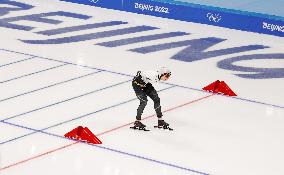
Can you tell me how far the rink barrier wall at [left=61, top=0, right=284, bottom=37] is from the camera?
1591 cm

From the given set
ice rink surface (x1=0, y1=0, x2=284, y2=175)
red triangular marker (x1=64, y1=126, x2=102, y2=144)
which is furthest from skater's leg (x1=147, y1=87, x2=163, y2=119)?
red triangular marker (x1=64, y1=126, x2=102, y2=144)

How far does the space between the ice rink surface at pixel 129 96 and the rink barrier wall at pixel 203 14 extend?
0.16 meters

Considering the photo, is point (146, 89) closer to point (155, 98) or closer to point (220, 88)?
point (155, 98)

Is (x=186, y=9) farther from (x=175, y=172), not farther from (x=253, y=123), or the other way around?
(x=175, y=172)

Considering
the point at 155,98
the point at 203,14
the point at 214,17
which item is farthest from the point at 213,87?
the point at 203,14

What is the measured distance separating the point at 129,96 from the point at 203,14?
5.26 m

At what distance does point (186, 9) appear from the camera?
1694 cm

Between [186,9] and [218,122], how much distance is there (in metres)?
6.40

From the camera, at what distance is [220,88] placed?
486 inches

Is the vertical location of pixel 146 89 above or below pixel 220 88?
above

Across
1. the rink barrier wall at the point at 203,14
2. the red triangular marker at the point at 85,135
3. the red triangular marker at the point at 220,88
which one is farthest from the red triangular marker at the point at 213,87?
the rink barrier wall at the point at 203,14

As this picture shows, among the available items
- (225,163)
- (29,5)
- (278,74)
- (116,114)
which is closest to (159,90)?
(116,114)

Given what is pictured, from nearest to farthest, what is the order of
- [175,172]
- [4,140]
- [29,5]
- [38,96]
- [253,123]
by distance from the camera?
[175,172] < [4,140] < [253,123] < [38,96] < [29,5]

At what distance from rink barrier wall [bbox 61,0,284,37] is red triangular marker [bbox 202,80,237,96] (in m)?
3.87
